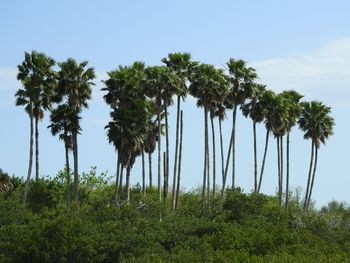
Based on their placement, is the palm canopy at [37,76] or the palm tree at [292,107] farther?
the palm tree at [292,107]

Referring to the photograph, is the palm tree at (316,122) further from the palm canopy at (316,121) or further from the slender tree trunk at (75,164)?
the slender tree trunk at (75,164)

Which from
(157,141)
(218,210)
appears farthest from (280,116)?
(218,210)

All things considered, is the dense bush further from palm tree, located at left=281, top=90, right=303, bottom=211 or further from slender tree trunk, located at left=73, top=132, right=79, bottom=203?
palm tree, located at left=281, top=90, right=303, bottom=211

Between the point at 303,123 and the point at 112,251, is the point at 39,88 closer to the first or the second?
the point at 112,251

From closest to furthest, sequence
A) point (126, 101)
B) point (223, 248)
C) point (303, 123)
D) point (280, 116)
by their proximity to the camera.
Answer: point (223, 248), point (126, 101), point (280, 116), point (303, 123)

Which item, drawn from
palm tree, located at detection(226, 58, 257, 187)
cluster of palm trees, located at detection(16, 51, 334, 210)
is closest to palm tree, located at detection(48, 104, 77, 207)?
cluster of palm trees, located at detection(16, 51, 334, 210)

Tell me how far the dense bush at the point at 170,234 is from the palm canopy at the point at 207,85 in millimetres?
10524

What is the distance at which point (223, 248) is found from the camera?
1861 inches

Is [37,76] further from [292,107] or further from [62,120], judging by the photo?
[292,107]

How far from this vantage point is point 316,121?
267 feet

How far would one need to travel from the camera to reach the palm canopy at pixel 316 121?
81375mm

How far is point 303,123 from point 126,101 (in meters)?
24.1

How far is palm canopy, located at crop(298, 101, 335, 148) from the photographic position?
8138 cm

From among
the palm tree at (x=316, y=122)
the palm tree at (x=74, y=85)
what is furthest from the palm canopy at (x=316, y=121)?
the palm tree at (x=74, y=85)
